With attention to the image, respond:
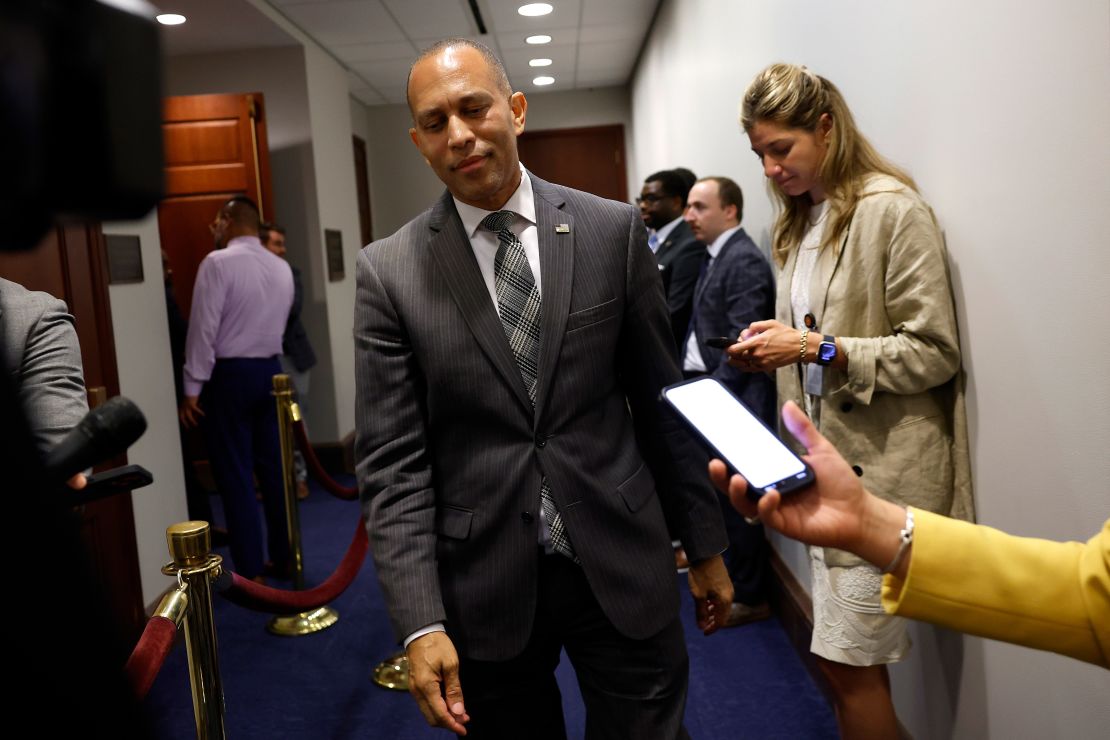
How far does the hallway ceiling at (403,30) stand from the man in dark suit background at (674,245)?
2.47 metres

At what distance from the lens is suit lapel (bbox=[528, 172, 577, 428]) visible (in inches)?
57.7

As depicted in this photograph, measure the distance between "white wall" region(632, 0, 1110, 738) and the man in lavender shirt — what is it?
2.86 m

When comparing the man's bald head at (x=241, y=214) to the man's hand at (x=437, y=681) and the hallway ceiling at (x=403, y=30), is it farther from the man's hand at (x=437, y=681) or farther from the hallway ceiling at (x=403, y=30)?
the man's hand at (x=437, y=681)

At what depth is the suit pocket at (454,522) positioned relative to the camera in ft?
4.87

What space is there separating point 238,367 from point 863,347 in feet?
10.2

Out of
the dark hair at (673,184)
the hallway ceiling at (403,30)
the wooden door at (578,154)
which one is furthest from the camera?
the wooden door at (578,154)

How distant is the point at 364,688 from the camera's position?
3.14 meters

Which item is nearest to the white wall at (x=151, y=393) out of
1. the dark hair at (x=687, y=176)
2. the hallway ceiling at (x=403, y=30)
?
the hallway ceiling at (x=403, y=30)

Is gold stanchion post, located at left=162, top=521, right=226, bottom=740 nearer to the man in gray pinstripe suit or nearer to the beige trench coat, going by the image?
the man in gray pinstripe suit

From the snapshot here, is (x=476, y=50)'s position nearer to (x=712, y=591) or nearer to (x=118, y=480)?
(x=118, y=480)

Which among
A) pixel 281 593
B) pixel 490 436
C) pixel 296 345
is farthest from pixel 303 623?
pixel 490 436

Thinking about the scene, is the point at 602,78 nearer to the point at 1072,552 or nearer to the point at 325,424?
the point at 325,424

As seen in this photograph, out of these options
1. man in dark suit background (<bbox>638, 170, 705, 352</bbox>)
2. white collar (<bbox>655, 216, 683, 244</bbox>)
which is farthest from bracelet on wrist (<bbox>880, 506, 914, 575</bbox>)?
white collar (<bbox>655, 216, 683, 244</bbox>)

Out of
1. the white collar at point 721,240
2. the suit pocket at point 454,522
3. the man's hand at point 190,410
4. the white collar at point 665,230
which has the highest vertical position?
the white collar at point 665,230
